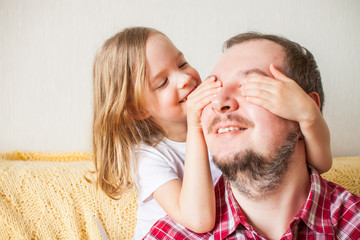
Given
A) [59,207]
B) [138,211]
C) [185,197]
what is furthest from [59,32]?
[185,197]

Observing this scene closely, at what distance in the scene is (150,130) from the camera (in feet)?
5.05

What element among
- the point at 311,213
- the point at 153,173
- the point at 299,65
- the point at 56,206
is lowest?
the point at 56,206

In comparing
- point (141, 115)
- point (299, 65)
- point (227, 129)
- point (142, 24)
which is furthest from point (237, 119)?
point (142, 24)

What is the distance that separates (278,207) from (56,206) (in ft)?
3.16

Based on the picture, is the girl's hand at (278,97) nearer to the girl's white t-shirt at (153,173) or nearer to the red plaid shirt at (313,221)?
the red plaid shirt at (313,221)

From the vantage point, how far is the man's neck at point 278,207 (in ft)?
3.28

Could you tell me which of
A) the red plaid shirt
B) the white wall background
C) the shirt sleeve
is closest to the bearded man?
the red plaid shirt

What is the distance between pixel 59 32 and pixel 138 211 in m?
1.21

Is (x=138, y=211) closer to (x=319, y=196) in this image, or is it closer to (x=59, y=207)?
(x=59, y=207)

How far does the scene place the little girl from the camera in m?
1.14

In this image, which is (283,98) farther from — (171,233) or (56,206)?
(56,206)

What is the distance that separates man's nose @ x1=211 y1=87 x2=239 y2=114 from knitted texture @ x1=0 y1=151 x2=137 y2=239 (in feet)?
2.54

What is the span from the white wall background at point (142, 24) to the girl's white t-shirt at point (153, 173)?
0.73 m

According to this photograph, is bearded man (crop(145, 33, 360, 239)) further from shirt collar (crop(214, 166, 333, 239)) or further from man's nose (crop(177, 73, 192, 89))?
man's nose (crop(177, 73, 192, 89))
